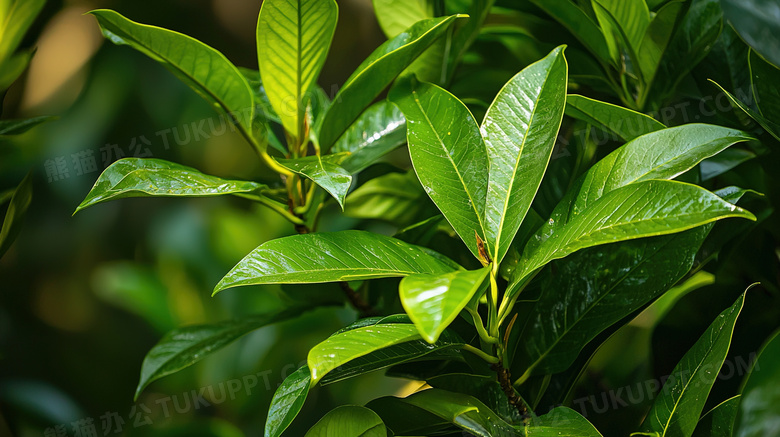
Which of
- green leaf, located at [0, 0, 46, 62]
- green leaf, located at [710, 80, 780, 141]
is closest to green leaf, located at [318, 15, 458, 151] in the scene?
green leaf, located at [710, 80, 780, 141]

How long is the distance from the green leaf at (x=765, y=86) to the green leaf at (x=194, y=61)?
0.55 meters

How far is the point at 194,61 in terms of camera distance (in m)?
0.59

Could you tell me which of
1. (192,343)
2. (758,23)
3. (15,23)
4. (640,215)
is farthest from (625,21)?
(15,23)

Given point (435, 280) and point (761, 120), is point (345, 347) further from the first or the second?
point (761, 120)

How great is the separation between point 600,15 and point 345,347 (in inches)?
21.7

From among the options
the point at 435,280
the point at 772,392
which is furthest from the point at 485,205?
the point at 772,392

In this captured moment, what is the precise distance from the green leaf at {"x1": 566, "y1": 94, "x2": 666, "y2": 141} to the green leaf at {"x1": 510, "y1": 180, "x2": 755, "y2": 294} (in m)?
0.16

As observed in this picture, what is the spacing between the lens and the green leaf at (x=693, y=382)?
0.49 meters

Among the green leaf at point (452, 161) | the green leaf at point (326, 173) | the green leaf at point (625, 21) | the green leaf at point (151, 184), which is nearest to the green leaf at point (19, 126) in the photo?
the green leaf at point (151, 184)

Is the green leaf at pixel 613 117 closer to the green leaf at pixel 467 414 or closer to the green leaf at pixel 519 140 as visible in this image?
the green leaf at pixel 519 140

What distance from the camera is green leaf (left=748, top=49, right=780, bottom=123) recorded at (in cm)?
56

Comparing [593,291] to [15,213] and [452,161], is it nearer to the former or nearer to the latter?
[452,161]

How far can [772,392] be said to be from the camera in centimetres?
36

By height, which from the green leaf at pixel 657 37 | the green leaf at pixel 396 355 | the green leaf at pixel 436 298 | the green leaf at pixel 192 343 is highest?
the green leaf at pixel 657 37
